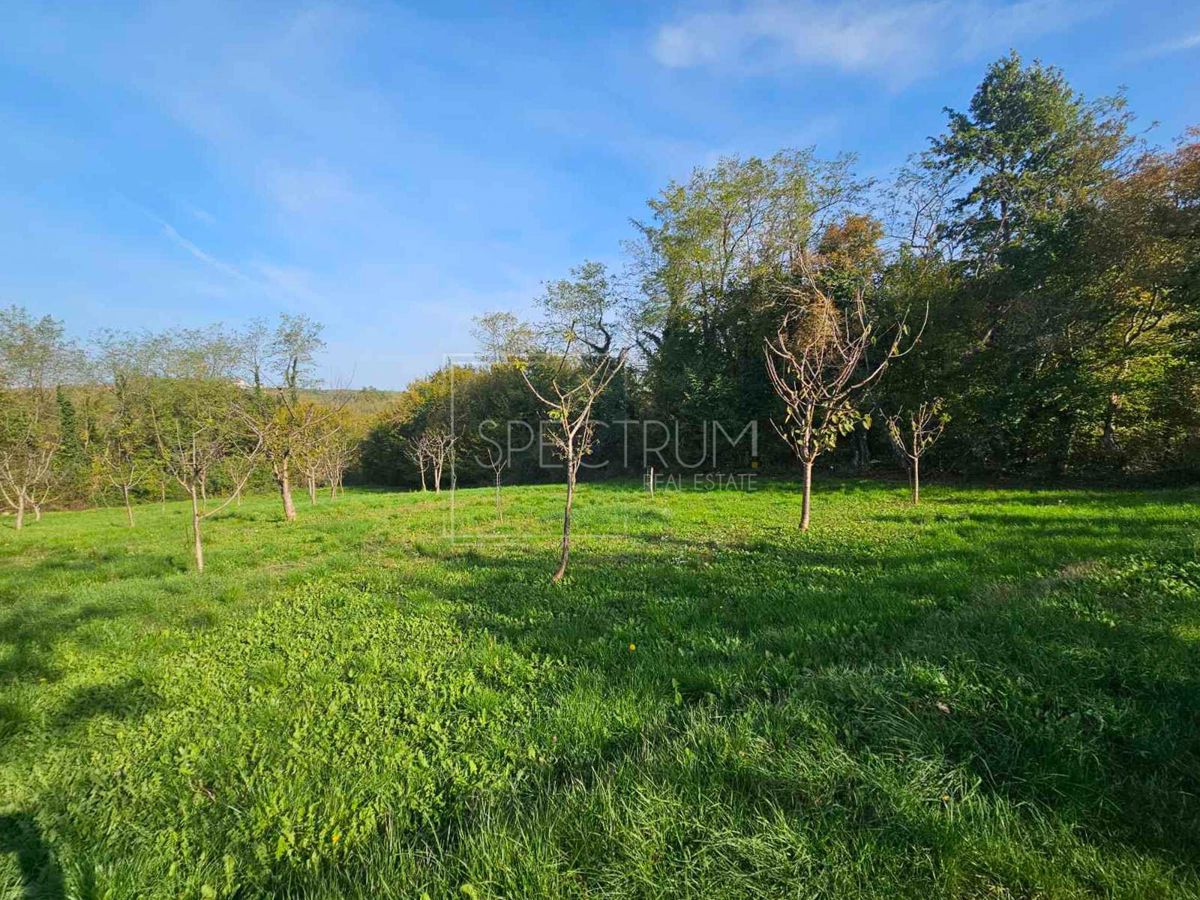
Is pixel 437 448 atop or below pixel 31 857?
atop

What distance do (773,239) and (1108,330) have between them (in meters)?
13.0

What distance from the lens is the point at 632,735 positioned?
104 inches

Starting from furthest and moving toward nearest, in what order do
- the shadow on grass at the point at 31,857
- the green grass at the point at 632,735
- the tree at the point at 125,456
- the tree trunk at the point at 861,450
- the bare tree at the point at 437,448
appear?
the tree trunk at the point at 861,450
the tree at the point at 125,456
the bare tree at the point at 437,448
the shadow on grass at the point at 31,857
the green grass at the point at 632,735

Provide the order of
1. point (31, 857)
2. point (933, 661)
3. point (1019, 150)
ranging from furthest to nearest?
1. point (1019, 150)
2. point (933, 661)
3. point (31, 857)

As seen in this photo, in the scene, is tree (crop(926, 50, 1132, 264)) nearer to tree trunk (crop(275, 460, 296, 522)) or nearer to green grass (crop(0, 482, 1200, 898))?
green grass (crop(0, 482, 1200, 898))

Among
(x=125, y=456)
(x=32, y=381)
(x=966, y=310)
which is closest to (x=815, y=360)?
(x=966, y=310)

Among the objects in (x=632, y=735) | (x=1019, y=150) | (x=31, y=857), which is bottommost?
(x=31, y=857)

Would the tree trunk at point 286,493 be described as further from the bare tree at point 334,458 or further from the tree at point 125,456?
the tree at point 125,456

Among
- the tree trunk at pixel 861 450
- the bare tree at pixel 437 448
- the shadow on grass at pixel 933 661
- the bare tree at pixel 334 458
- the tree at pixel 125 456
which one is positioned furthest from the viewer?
the bare tree at pixel 334 458

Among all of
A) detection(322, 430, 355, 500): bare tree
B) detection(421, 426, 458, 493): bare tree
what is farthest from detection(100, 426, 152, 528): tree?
detection(421, 426, 458, 493): bare tree

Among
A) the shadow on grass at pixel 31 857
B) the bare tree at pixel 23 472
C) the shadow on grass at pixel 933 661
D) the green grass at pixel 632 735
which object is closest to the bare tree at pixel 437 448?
the green grass at pixel 632 735

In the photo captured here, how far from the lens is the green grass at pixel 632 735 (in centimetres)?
176

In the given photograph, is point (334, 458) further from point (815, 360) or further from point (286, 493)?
point (815, 360)

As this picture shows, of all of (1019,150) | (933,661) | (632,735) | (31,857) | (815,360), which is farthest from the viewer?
(1019,150)
